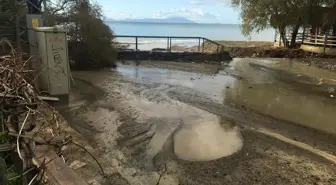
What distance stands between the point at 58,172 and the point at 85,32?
44.7ft

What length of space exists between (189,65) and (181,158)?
13216 mm

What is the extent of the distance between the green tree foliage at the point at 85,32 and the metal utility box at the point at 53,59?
692 cm

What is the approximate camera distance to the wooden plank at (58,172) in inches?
116

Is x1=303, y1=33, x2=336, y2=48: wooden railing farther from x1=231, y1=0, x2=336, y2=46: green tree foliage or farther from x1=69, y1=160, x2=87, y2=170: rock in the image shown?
x1=69, y1=160, x2=87, y2=170: rock

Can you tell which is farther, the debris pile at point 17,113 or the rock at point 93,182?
the rock at point 93,182

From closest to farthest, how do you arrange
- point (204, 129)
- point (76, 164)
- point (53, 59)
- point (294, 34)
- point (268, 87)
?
point (76, 164), point (204, 129), point (53, 59), point (268, 87), point (294, 34)

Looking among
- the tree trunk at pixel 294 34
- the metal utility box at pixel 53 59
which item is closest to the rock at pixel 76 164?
the metal utility box at pixel 53 59

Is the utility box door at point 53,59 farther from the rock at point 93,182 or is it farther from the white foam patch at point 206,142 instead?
the rock at point 93,182

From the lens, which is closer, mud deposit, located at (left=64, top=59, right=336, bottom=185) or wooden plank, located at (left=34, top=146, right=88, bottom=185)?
wooden plank, located at (left=34, top=146, right=88, bottom=185)

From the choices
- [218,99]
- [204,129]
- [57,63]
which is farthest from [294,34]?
[57,63]

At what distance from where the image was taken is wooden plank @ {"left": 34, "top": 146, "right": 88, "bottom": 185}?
116 inches

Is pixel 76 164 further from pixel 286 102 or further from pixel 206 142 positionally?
pixel 286 102

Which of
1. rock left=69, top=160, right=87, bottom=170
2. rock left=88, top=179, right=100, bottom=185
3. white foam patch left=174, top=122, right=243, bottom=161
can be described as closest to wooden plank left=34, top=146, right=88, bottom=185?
rock left=88, top=179, right=100, bottom=185

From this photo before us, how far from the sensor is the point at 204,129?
759 cm
